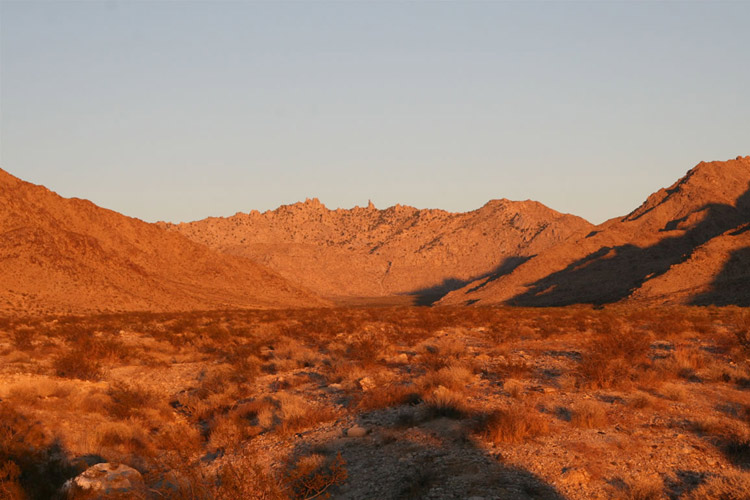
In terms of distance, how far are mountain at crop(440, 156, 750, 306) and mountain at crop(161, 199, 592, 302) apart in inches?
1017

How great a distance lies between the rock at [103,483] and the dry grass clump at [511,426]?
17.4ft

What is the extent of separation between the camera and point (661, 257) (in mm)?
80812

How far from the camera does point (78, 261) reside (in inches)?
2238

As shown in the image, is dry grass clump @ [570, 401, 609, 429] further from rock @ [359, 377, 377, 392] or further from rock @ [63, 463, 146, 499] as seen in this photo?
rock @ [63, 463, 146, 499]

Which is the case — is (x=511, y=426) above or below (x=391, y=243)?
below

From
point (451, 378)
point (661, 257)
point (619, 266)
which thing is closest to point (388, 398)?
point (451, 378)

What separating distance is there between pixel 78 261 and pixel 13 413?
1970 inches

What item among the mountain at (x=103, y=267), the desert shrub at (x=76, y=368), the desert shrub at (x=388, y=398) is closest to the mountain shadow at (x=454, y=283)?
the mountain at (x=103, y=267)

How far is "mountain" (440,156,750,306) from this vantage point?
60594mm

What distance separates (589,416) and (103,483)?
306 inches

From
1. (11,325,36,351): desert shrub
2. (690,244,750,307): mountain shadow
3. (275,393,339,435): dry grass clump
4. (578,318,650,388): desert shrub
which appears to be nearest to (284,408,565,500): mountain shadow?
(275,393,339,435): dry grass clump

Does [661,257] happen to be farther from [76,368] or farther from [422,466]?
[422,466]

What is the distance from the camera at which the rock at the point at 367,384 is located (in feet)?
45.3

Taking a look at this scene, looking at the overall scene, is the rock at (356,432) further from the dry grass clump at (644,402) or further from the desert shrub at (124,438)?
the dry grass clump at (644,402)
